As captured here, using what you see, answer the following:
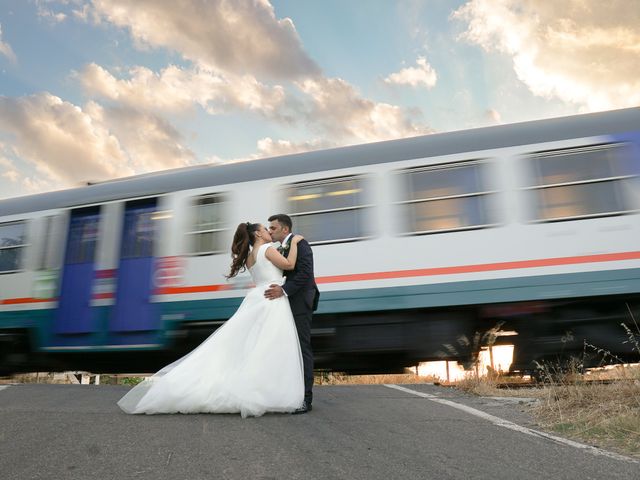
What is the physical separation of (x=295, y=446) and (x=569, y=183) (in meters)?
5.36

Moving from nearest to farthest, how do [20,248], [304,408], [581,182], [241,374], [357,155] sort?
[241,374]
[304,408]
[581,182]
[357,155]
[20,248]

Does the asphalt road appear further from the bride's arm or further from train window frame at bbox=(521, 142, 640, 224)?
train window frame at bbox=(521, 142, 640, 224)

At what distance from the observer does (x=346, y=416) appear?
17.4 ft

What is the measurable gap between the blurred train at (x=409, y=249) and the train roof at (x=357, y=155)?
3cm

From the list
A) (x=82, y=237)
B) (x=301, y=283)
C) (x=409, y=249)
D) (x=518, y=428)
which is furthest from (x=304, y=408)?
(x=82, y=237)

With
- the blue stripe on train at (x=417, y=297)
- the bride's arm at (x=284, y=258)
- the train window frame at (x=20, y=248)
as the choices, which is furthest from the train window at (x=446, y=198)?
the train window frame at (x=20, y=248)

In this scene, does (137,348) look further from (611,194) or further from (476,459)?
(611,194)

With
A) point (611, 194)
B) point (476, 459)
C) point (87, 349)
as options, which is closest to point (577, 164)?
point (611, 194)

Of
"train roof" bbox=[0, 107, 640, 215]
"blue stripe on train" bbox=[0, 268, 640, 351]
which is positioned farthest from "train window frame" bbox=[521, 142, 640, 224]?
"blue stripe on train" bbox=[0, 268, 640, 351]

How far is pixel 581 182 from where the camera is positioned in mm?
7441

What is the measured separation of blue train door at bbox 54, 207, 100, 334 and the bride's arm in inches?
190

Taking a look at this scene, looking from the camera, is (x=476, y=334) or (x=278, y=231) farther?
(x=476, y=334)

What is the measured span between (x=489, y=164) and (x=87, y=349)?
267 inches

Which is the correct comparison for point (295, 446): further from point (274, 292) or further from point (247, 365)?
point (274, 292)
